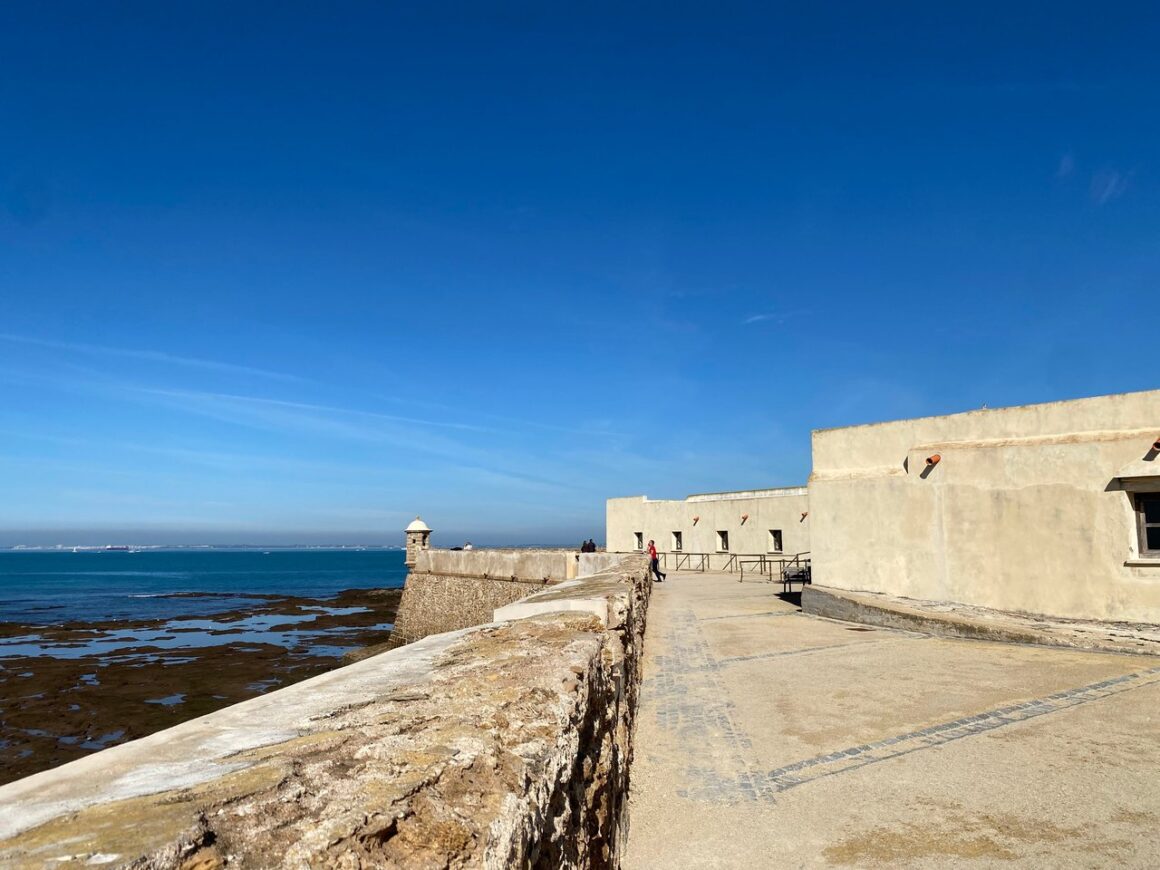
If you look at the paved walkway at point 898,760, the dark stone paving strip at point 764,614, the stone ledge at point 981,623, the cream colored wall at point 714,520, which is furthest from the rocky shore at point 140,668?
the stone ledge at point 981,623

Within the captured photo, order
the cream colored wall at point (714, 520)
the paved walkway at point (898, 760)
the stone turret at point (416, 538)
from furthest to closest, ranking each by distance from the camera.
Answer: the stone turret at point (416, 538)
the cream colored wall at point (714, 520)
the paved walkway at point (898, 760)

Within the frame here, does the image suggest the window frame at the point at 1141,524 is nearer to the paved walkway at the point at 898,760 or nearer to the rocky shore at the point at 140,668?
the paved walkway at the point at 898,760

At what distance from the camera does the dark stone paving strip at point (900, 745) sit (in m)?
5.61

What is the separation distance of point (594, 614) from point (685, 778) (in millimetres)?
1516

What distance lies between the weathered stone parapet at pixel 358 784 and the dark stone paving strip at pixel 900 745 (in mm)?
1907

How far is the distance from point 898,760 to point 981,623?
6.62 m

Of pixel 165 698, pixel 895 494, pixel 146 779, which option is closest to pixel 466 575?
pixel 165 698

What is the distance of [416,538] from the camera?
33.5 m

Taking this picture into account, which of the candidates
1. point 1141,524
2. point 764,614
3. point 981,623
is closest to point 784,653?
point 981,623

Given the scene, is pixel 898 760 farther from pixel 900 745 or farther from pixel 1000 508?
pixel 1000 508

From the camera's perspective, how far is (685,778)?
5.91 m

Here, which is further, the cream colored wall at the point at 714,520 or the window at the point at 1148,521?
the cream colored wall at the point at 714,520

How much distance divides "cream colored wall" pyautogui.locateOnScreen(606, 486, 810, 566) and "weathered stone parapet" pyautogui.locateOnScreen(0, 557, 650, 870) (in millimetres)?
22660

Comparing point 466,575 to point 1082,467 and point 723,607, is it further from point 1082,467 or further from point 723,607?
point 1082,467
